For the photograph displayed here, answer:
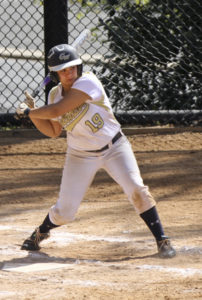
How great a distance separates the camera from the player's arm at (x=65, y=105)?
4750 mm

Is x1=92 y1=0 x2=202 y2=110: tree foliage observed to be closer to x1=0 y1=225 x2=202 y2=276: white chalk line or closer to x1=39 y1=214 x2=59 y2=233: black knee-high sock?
x1=0 y1=225 x2=202 y2=276: white chalk line

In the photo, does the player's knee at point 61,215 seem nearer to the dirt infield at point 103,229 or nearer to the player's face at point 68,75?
the dirt infield at point 103,229

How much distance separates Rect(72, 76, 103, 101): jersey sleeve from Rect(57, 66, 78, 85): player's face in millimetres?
41

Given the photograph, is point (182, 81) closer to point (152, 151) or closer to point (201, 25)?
point (201, 25)

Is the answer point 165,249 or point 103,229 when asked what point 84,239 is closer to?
point 103,229

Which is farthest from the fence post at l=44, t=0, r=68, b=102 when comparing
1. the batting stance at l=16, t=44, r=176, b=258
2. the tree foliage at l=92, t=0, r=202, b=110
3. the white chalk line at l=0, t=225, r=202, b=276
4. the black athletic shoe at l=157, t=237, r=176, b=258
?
the black athletic shoe at l=157, t=237, r=176, b=258

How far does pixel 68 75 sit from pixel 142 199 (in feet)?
3.05

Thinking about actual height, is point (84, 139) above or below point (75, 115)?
below

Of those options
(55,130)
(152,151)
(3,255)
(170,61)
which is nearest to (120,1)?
(170,61)

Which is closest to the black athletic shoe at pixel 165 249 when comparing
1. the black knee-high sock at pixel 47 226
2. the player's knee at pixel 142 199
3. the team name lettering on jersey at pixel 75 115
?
the player's knee at pixel 142 199

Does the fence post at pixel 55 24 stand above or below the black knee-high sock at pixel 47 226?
above

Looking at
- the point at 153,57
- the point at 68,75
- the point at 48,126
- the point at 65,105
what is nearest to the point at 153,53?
the point at 153,57

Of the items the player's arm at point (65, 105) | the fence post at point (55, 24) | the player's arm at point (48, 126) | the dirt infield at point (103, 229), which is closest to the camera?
the dirt infield at point (103, 229)

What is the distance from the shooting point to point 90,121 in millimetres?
4840
